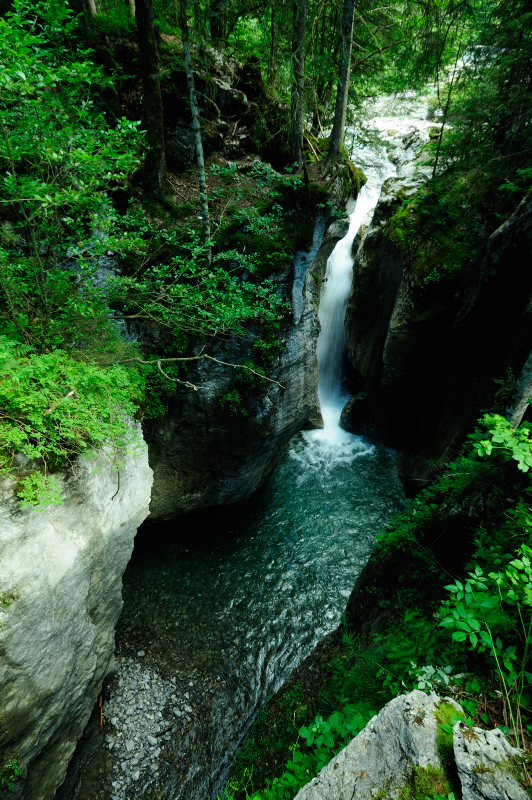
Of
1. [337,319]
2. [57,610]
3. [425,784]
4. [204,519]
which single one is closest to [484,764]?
[425,784]

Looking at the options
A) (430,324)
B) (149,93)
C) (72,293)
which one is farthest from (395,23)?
(72,293)

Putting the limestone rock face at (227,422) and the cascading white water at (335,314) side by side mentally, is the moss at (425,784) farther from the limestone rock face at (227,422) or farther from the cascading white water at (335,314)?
the cascading white water at (335,314)

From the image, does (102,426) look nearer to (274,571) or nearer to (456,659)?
(456,659)

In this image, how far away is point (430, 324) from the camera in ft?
34.2

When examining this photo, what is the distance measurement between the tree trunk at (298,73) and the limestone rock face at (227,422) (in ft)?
8.00

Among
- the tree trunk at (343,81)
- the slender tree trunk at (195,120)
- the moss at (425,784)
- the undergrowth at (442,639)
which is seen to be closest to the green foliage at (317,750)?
the undergrowth at (442,639)

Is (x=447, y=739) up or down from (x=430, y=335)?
down

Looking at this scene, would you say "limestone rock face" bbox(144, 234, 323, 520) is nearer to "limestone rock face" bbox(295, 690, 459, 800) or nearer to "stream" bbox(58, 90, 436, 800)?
"stream" bbox(58, 90, 436, 800)

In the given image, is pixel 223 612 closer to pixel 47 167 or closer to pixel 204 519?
pixel 204 519

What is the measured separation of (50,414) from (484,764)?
4817 millimetres

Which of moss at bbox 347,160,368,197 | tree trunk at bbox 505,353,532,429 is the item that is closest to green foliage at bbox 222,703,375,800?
tree trunk at bbox 505,353,532,429

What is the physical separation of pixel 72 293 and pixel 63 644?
16.1ft

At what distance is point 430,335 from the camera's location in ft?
34.9

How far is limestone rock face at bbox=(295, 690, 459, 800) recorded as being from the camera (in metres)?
2.21
